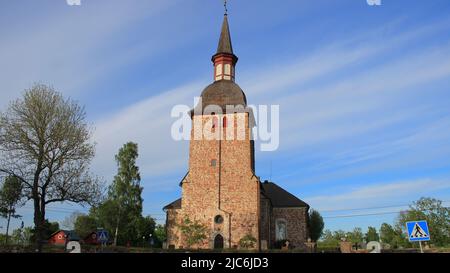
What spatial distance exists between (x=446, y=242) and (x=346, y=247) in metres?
36.5

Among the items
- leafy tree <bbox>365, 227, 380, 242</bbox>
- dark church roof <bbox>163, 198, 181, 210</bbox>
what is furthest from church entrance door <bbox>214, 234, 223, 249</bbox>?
leafy tree <bbox>365, 227, 380, 242</bbox>

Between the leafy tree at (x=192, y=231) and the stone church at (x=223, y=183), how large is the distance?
1.30ft

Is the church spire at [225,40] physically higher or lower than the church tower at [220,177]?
higher

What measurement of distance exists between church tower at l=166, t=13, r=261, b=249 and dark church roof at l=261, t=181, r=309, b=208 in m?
6.00

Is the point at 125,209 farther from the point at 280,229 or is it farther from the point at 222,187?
the point at 280,229

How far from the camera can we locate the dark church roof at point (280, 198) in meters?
38.4

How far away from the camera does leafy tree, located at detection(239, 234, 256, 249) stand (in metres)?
30.2

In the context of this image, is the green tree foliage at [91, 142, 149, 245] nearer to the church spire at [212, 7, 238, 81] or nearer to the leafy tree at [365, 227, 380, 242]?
the church spire at [212, 7, 238, 81]

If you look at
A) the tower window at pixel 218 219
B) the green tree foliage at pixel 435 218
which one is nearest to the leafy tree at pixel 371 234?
the green tree foliage at pixel 435 218

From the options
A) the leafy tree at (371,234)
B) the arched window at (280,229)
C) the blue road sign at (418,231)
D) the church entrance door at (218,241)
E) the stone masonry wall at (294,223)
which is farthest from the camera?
the leafy tree at (371,234)

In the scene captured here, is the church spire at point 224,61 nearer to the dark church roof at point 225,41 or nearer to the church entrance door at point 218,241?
the dark church roof at point 225,41

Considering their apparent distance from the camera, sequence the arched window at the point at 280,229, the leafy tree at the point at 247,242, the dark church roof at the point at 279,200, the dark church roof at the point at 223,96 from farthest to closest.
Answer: the arched window at the point at 280,229
the dark church roof at the point at 279,200
the dark church roof at the point at 223,96
the leafy tree at the point at 247,242
